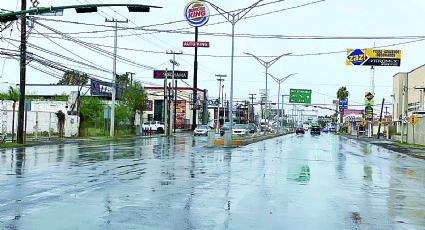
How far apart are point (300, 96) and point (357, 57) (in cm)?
1441

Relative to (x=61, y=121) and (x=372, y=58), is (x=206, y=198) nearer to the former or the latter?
(x=61, y=121)

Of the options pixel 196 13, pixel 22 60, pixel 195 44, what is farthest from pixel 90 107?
pixel 22 60

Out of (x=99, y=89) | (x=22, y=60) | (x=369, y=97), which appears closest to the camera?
(x=22, y=60)

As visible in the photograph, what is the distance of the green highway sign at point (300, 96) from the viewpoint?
285 feet

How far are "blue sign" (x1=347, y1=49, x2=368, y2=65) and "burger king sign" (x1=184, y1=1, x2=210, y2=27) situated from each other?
1537 inches

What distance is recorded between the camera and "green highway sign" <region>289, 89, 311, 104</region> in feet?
285

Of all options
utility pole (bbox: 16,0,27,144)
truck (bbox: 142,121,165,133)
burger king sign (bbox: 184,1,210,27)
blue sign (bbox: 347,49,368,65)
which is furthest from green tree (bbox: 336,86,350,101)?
utility pole (bbox: 16,0,27,144)

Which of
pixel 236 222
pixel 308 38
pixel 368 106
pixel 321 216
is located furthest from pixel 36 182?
pixel 368 106

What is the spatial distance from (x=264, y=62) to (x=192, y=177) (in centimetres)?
4202

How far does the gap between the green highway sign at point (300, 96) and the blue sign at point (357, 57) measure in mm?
11880

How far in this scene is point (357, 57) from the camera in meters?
77.1

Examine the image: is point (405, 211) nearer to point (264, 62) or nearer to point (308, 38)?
point (308, 38)

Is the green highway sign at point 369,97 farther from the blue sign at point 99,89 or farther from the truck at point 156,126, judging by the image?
the blue sign at point 99,89

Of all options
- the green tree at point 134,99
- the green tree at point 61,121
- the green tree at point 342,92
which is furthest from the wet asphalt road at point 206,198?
the green tree at point 342,92
